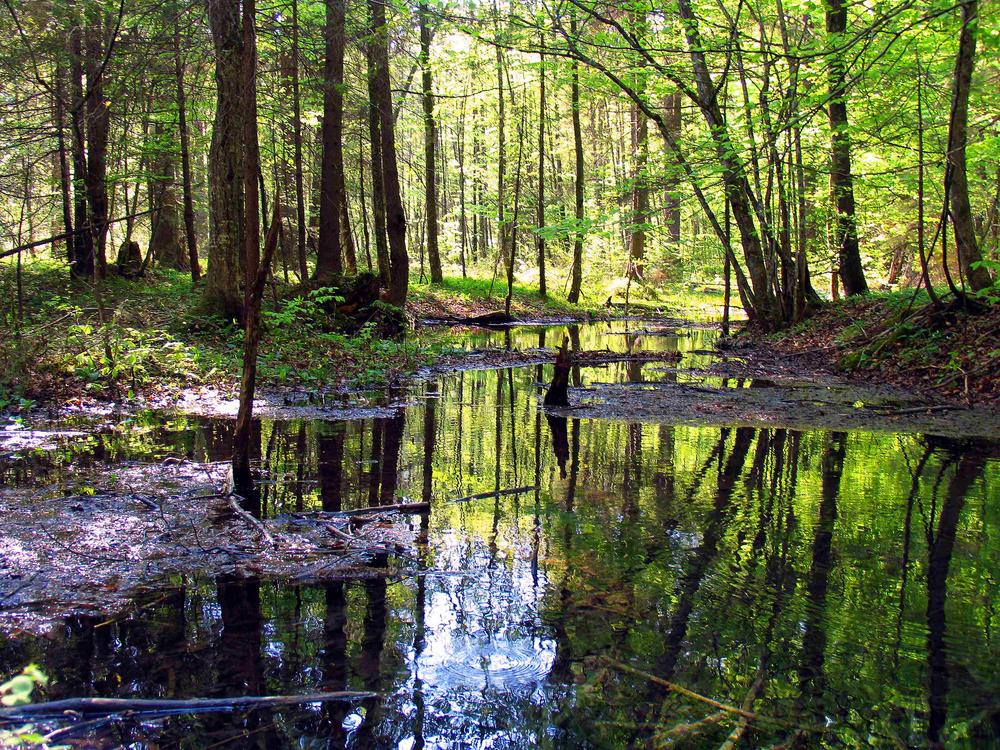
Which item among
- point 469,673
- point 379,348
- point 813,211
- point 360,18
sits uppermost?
point 360,18

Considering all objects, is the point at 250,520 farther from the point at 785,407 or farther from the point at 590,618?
the point at 785,407

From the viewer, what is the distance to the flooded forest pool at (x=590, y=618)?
2994 millimetres

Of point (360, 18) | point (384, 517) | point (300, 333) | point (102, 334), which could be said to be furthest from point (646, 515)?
point (360, 18)

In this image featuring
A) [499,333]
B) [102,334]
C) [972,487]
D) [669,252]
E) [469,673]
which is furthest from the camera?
[669,252]

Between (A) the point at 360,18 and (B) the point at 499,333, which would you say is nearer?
(A) the point at 360,18

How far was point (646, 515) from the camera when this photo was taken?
18.5ft

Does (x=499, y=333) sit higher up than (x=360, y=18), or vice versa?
(x=360, y=18)

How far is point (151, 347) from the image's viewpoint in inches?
425

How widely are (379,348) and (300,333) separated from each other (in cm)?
148

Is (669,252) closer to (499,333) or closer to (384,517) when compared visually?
(499,333)

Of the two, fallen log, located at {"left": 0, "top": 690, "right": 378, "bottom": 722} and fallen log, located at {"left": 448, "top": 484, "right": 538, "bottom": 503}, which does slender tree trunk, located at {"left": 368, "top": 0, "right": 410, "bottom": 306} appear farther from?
fallen log, located at {"left": 0, "top": 690, "right": 378, "bottom": 722}

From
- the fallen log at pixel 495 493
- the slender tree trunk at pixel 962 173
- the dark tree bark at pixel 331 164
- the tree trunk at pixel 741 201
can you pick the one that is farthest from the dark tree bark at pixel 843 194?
the fallen log at pixel 495 493

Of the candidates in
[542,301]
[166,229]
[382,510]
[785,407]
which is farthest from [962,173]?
[166,229]

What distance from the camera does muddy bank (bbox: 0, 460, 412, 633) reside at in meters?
3.96
